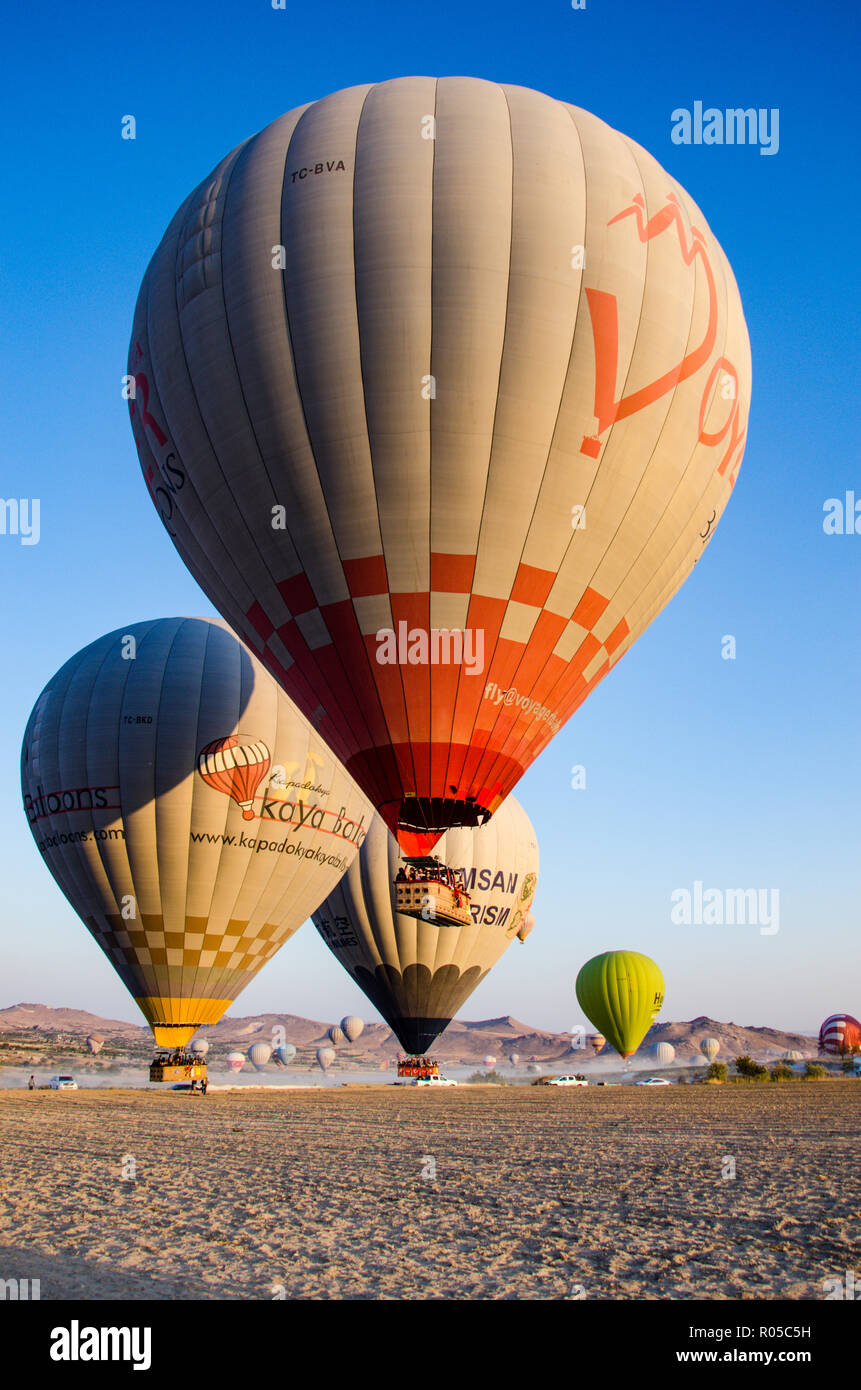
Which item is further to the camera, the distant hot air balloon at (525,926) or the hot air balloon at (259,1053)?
the hot air balloon at (259,1053)

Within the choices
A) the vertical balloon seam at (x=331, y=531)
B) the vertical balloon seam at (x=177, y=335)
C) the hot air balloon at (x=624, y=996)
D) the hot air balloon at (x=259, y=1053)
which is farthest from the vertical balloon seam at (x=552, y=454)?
the hot air balloon at (x=259, y=1053)

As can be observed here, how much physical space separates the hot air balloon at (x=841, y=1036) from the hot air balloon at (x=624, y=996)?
2833 cm

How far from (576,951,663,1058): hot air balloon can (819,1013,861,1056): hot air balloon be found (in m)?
28.3

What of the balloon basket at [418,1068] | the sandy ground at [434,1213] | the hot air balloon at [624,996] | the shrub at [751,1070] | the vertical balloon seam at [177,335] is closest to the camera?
the sandy ground at [434,1213]

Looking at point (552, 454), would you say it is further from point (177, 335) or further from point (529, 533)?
point (177, 335)

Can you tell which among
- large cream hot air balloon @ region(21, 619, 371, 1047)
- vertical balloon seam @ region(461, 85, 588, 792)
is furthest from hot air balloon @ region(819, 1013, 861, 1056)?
vertical balloon seam @ region(461, 85, 588, 792)

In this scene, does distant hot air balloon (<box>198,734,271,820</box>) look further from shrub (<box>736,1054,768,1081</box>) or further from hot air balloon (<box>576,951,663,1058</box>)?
hot air balloon (<box>576,951,663,1058</box>)

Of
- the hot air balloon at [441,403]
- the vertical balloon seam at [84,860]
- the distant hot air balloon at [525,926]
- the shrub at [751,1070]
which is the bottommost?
the shrub at [751,1070]

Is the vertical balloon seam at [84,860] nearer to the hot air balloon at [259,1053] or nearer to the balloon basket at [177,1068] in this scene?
the balloon basket at [177,1068]

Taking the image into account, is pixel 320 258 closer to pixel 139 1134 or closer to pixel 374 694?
pixel 374 694

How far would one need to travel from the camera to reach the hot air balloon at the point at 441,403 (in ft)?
46.0

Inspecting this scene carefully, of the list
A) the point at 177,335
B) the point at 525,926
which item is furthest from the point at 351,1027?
the point at 177,335

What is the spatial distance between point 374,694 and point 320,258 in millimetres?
6200

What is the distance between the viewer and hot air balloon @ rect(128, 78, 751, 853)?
14.0 meters
